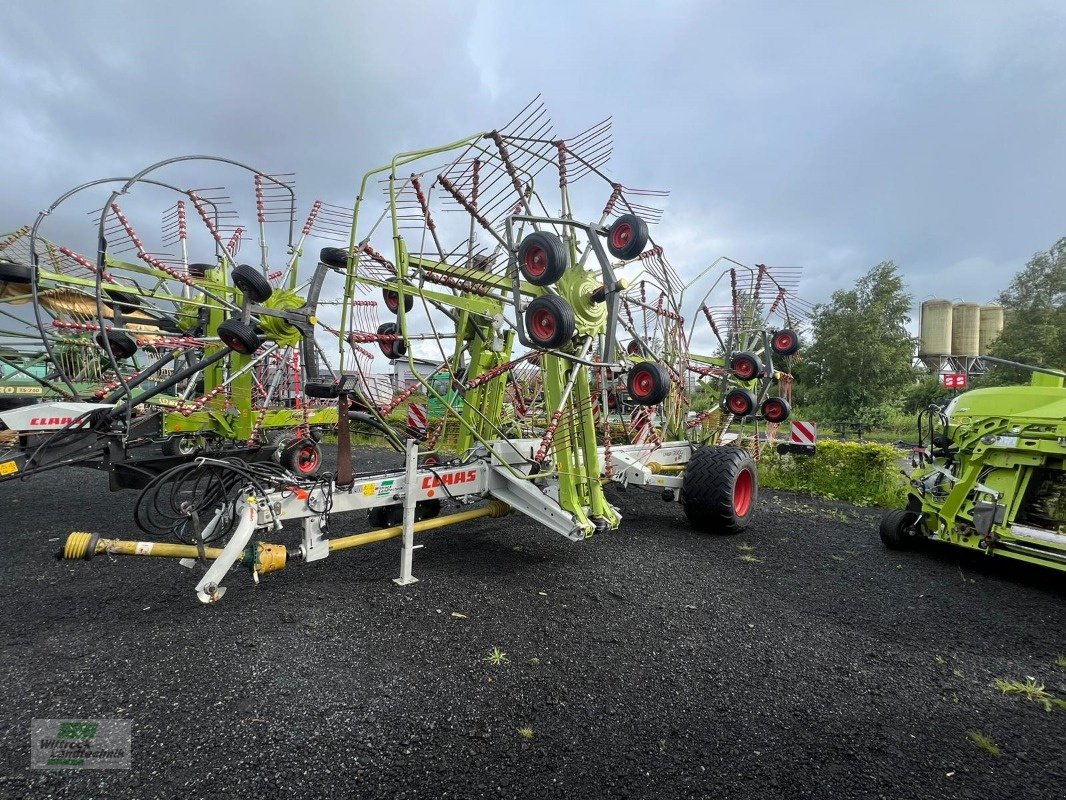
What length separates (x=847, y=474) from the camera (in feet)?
28.5

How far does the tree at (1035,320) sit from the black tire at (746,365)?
19.5 metres

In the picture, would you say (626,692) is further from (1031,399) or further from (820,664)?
(1031,399)

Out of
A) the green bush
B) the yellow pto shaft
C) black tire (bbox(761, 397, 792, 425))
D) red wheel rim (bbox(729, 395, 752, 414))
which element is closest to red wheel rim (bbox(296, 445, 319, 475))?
the yellow pto shaft

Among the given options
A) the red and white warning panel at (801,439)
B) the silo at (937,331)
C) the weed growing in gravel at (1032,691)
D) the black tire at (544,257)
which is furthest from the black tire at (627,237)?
the silo at (937,331)

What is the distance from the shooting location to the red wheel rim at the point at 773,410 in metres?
7.80

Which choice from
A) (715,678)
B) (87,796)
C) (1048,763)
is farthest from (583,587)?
(87,796)

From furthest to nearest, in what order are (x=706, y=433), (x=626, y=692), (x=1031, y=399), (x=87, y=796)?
(x=706, y=433)
(x=1031, y=399)
(x=626, y=692)
(x=87, y=796)

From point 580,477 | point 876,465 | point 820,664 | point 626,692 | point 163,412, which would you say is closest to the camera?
point 626,692

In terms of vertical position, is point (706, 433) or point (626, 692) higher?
point (706, 433)

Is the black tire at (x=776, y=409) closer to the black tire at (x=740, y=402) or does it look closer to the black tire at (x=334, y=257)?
the black tire at (x=740, y=402)

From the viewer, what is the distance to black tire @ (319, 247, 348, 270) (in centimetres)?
479

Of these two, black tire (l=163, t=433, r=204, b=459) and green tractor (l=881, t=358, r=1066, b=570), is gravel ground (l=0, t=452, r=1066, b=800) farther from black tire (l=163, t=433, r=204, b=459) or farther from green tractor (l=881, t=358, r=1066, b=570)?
black tire (l=163, t=433, r=204, b=459)

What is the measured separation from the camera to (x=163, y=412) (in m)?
6.80

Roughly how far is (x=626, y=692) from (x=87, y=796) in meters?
2.30
